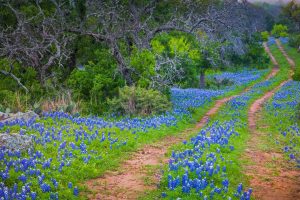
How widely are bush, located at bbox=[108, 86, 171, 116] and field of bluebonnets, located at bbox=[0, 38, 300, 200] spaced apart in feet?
2.61

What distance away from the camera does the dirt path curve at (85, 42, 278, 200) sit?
9008 millimetres

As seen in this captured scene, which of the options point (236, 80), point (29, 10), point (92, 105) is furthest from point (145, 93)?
point (236, 80)

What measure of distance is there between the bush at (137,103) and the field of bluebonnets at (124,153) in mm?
796

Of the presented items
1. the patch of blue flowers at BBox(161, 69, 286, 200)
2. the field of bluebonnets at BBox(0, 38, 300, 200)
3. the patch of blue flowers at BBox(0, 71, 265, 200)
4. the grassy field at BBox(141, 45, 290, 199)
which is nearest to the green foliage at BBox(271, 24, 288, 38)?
the field of bluebonnets at BBox(0, 38, 300, 200)

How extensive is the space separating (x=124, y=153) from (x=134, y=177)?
218 centimetres

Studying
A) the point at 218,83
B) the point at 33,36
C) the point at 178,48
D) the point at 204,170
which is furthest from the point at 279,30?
the point at 204,170

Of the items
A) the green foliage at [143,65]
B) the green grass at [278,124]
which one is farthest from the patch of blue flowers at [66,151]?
the green foliage at [143,65]

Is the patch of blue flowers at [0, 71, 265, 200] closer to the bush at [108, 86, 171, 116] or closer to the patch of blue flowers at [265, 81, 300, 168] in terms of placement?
the bush at [108, 86, 171, 116]

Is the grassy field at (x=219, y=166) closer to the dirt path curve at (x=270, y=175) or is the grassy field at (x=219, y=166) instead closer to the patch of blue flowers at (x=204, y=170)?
the patch of blue flowers at (x=204, y=170)

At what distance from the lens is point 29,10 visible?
21203mm

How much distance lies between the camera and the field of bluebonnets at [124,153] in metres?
8.69

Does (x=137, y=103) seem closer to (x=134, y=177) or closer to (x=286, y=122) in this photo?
(x=286, y=122)

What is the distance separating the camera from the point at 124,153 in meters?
12.2

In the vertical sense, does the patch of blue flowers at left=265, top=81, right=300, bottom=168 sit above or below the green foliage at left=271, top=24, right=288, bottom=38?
below
